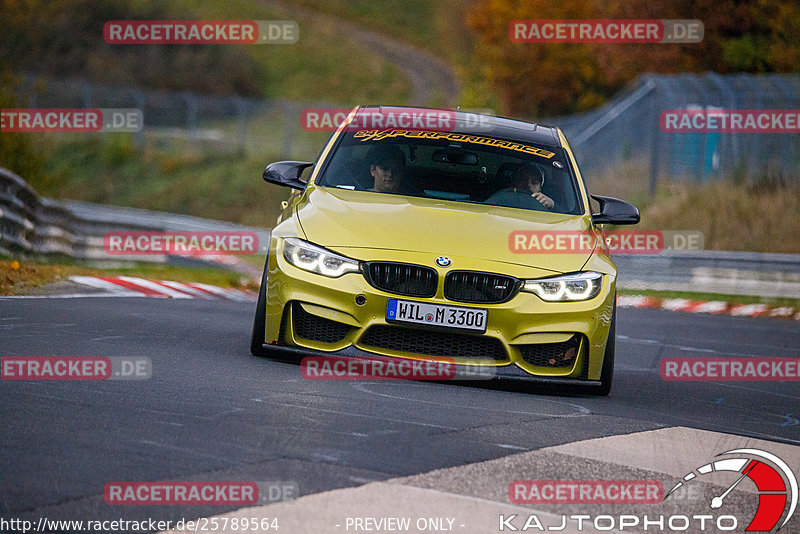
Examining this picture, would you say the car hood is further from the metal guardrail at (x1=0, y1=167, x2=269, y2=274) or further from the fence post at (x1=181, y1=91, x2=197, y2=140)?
the fence post at (x1=181, y1=91, x2=197, y2=140)

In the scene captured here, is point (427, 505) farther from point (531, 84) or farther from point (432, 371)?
point (531, 84)

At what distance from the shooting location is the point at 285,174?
9.12 meters

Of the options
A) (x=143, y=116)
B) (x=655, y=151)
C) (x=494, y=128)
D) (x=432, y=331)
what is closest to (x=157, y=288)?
(x=494, y=128)

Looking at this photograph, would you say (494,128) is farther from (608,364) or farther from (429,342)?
(429,342)

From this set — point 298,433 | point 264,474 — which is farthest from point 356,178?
point 264,474

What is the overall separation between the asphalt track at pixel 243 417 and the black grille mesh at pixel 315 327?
10.4 inches

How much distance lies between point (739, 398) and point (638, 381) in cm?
78

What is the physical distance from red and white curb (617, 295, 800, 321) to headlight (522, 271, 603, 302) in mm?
11566

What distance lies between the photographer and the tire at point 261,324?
26.6 feet

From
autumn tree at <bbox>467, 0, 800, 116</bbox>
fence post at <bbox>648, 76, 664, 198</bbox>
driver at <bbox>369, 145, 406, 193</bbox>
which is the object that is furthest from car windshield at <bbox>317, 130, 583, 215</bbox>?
autumn tree at <bbox>467, 0, 800, 116</bbox>

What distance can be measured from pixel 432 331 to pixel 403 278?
1.18 feet

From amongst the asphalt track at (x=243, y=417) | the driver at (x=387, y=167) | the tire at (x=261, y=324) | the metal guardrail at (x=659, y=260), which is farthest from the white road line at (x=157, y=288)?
the tire at (x=261, y=324)

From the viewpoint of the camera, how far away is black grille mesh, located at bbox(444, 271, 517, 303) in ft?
25.4

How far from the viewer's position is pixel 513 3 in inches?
2090
